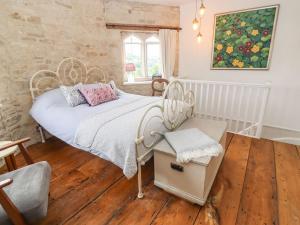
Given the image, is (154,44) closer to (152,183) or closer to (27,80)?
(27,80)

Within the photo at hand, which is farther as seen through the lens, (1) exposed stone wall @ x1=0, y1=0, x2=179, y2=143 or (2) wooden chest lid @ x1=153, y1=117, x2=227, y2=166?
(1) exposed stone wall @ x1=0, y1=0, x2=179, y2=143

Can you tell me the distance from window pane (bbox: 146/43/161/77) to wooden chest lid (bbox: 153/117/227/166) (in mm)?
2302

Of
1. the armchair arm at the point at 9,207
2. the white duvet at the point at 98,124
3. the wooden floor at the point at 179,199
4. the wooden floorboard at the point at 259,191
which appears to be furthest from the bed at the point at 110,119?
the wooden floorboard at the point at 259,191

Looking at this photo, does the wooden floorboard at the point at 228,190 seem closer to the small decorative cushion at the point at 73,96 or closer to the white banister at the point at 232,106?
the white banister at the point at 232,106


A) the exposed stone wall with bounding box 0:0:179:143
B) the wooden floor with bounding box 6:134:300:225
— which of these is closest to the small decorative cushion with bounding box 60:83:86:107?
the exposed stone wall with bounding box 0:0:179:143

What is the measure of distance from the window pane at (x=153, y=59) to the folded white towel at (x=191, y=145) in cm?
276

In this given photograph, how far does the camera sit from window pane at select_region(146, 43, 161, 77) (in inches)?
162

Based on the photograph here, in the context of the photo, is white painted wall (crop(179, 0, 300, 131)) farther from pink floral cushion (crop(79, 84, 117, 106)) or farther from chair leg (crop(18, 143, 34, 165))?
chair leg (crop(18, 143, 34, 165))

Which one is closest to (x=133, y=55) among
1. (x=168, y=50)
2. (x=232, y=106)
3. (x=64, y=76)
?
(x=168, y=50)

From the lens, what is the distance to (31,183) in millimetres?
1276

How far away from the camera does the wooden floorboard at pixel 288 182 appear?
1460mm

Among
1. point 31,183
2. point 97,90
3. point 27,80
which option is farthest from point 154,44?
point 31,183

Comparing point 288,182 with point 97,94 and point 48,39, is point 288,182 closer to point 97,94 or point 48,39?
point 97,94

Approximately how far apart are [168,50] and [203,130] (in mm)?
2546
